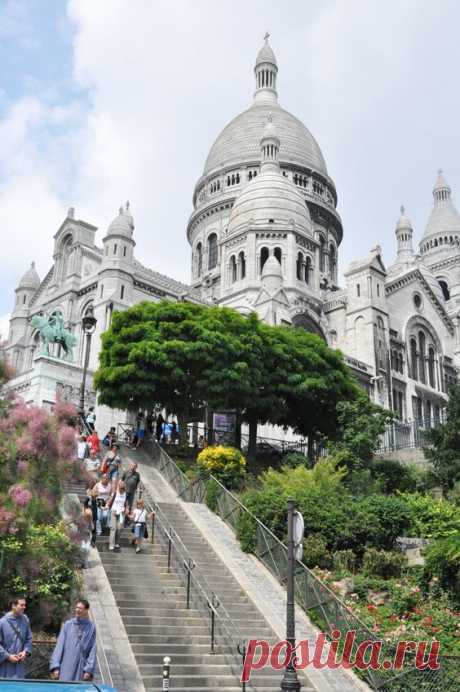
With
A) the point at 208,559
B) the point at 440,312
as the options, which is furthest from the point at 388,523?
the point at 440,312

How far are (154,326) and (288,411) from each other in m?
6.86

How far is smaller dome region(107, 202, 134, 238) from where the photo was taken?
48.4 m

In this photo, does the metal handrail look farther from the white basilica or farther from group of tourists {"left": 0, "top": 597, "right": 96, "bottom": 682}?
the white basilica

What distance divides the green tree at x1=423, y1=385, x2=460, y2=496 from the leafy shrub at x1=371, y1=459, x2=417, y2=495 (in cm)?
203

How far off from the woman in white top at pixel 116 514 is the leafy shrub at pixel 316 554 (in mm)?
4715

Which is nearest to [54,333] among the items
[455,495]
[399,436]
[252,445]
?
[252,445]

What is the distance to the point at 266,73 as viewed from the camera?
9225cm

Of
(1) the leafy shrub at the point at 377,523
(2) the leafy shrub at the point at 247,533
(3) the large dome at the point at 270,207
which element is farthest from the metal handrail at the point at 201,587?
(3) the large dome at the point at 270,207

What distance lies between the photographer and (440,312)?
63.7m

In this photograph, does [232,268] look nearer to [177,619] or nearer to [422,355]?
[422,355]

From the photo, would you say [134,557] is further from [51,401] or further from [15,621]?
[51,401]

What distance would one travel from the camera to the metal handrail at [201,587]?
46.4 ft

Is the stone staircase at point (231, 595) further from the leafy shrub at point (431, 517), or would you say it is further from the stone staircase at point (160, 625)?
the leafy shrub at point (431, 517)

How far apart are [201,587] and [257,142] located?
231 ft
